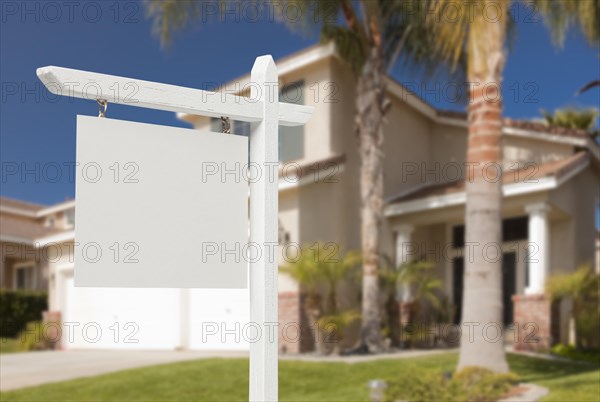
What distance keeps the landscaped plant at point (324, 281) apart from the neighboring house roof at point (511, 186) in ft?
8.27

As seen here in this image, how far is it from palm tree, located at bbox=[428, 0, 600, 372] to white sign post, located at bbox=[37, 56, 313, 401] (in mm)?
6674

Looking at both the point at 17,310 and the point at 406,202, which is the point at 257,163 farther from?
the point at 17,310

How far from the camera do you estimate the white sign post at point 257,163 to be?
358 centimetres

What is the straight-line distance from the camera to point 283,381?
10938mm

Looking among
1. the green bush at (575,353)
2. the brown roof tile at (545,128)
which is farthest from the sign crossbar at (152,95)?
the brown roof tile at (545,128)

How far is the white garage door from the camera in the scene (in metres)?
17.3

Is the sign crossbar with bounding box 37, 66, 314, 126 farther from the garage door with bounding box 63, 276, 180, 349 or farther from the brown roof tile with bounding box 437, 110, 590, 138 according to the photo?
the brown roof tile with bounding box 437, 110, 590, 138

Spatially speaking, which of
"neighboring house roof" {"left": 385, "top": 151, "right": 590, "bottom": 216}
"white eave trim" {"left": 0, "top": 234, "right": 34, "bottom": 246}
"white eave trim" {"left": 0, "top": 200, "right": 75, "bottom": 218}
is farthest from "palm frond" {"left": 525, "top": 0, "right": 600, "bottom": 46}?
"white eave trim" {"left": 0, "top": 200, "right": 75, "bottom": 218}

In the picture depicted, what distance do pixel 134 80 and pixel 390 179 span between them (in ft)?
50.8

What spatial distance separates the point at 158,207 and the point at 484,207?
7.35 metres

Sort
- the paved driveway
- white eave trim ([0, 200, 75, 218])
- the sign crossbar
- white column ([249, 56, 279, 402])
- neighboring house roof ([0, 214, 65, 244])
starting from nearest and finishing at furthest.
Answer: the sign crossbar → white column ([249, 56, 279, 402]) → the paved driveway → neighboring house roof ([0, 214, 65, 244]) → white eave trim ([0, 200, 75, 218])

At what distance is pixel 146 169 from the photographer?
360 cm

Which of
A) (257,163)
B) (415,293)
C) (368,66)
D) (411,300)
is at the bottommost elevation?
(411,300)

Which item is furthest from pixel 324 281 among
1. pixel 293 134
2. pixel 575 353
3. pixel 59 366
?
pixel 59 366
